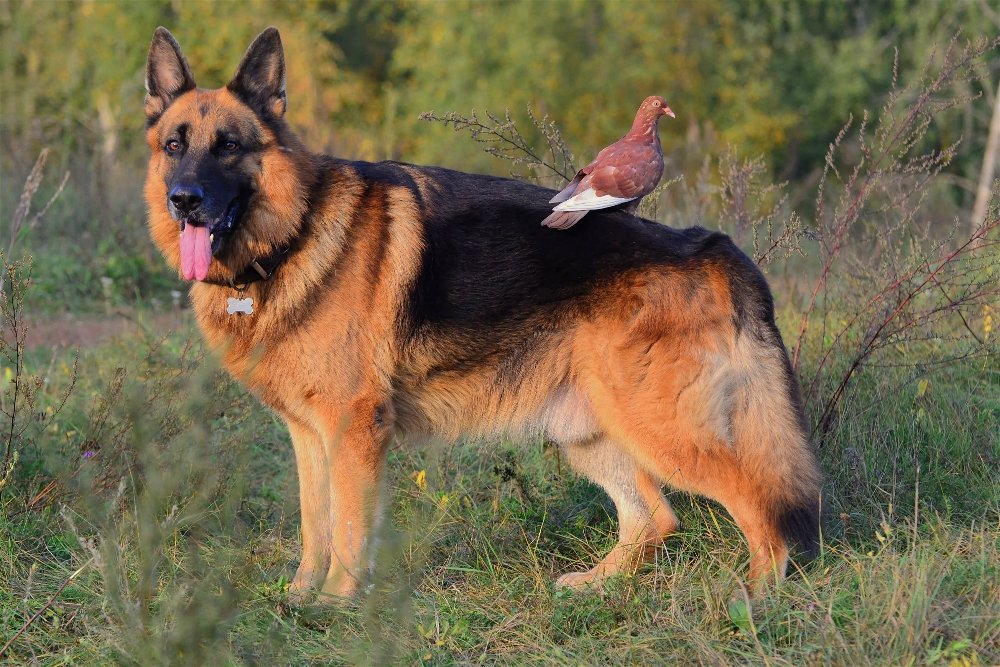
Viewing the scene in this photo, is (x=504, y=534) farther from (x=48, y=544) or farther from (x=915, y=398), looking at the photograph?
(x=915, y=398)

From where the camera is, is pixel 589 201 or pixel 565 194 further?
pixel 565 194

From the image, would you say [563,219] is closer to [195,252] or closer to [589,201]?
[589,201]

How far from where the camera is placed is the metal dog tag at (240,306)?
363 centimetres

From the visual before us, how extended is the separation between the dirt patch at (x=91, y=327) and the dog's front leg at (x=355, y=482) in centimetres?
319

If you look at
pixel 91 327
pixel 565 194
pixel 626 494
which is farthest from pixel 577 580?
pixel 91 327

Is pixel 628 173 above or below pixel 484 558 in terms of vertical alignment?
above

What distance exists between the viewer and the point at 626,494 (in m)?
4.14

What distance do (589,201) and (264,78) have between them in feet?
4.61

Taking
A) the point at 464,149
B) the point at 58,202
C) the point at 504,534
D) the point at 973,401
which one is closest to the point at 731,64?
the point at 464,149

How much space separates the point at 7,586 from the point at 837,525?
3.17m

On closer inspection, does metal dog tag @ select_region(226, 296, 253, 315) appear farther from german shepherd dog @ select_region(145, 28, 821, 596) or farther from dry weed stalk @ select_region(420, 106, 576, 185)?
dry weed stalk @ select_region(420, 106, 576, 185)

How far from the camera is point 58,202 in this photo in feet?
30.5

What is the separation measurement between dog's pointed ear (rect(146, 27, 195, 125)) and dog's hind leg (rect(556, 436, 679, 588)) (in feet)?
7.20

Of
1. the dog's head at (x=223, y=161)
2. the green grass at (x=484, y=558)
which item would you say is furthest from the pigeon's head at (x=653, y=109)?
the green grass at (x=484, y=558)
